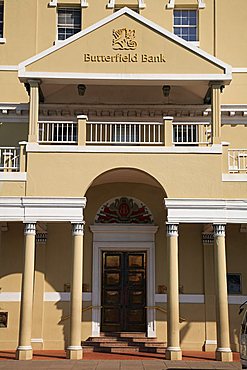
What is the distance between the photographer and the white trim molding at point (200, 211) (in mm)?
18062

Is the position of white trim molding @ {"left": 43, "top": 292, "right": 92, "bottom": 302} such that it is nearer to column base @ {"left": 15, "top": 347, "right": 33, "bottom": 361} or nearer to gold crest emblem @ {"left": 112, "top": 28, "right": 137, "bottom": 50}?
column base @ {"left": 15, "top": 347, "right": 33, "bottom": 361}

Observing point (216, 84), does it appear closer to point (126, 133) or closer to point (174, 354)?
point (126, 133)

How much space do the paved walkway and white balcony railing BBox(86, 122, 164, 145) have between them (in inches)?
250

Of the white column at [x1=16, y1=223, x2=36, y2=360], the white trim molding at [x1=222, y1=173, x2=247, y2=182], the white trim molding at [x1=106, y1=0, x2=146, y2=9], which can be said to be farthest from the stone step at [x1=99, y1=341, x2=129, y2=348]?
the white trim molding at [x1=106, y1=0, x2=146, y2=9]

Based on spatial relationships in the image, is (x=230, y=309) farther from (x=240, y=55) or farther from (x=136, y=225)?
(x=240, y=55)

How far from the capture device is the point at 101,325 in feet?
66.3

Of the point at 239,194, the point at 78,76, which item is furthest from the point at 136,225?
the point at 78,76

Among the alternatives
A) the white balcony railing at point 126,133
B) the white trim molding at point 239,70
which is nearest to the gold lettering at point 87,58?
the white balcony railing at point 126,133

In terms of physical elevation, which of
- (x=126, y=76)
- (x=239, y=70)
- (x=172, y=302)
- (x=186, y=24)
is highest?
(x=186, y=24)

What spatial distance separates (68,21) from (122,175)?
→ 7.03 meters

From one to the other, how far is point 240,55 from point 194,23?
2.14 meters

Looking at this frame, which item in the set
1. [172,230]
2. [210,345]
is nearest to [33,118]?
[172,230]

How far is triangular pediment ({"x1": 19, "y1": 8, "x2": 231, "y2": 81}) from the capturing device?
18531 millimetres

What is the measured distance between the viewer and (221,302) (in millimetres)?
17562
